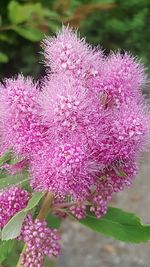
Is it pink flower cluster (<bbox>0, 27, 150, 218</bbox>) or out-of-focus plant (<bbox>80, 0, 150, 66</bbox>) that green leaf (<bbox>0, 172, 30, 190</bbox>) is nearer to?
pink flower cluster (<bbox>0, 27, 150, 218</bbox>)

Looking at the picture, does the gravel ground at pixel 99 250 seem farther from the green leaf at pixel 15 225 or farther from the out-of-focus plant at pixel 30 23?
the green leaf at pixel 15 225

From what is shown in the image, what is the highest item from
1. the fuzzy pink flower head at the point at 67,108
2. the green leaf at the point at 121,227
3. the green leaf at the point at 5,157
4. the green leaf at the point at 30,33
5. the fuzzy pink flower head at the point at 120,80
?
the green leaf at the point at 30,33

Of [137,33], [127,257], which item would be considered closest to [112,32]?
[137,33]

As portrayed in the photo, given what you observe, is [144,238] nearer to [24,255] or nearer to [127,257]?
[24,255]

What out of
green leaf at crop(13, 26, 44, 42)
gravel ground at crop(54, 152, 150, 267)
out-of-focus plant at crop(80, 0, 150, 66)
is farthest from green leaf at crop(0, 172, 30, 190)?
out-of-focus plant at crop(80, 0, 150, 66)

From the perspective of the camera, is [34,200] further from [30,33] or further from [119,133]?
[30,33]


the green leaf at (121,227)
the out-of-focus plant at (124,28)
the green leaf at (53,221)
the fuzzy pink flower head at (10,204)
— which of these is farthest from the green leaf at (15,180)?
the out-of-focus plant at (124,28)

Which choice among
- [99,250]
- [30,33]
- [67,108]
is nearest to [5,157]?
[67,108]
